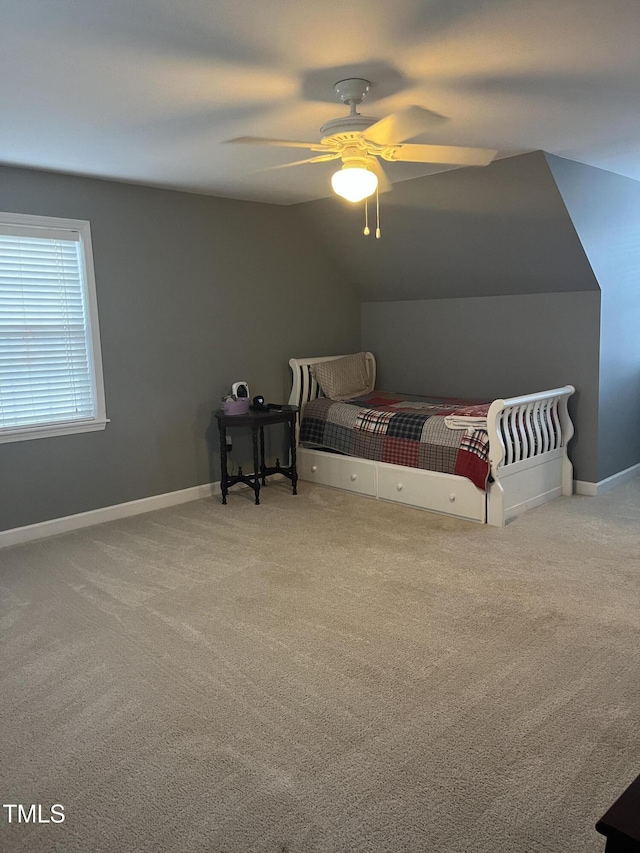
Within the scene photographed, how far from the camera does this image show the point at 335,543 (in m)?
4.02

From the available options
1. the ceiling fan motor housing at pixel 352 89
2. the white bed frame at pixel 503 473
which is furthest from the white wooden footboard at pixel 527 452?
the ceiling fan motor housing at pixel 352 89

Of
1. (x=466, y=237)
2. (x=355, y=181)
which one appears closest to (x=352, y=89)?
(x=355, y=181)

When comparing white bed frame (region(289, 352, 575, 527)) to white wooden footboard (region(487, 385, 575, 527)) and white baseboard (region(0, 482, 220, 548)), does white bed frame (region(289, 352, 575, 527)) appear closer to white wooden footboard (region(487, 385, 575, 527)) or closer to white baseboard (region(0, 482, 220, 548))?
white wooden footboard (region(487, 385, 575, 527))

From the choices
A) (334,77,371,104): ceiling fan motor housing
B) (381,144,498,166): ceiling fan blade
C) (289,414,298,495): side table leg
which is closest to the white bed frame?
(289,414,298,495): side table leg

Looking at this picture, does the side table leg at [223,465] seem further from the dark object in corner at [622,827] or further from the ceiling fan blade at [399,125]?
the dark object in corner at [622,827]

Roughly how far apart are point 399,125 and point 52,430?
9.32 feet

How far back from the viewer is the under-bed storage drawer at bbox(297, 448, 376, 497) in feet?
16.2

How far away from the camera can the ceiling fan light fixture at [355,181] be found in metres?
2.79

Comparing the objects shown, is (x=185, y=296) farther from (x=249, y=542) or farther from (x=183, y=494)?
(x=249, y=542)

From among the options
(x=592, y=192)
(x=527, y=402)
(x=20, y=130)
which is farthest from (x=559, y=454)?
(x=20, y=130)

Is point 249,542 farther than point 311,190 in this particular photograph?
No

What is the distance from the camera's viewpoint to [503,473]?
427 cm

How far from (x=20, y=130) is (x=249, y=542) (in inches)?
99.0

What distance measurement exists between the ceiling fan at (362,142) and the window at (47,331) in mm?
1869
